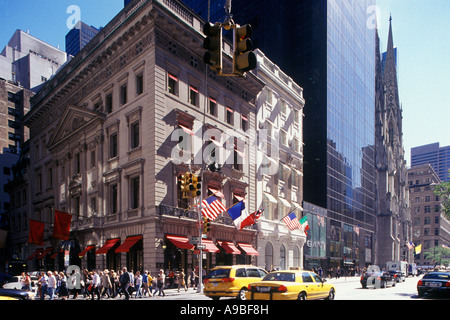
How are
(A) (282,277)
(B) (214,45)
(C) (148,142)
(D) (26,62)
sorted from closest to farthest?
(B) (214,45), (A) (282,277), (C) (148,142), (D) (26,62)

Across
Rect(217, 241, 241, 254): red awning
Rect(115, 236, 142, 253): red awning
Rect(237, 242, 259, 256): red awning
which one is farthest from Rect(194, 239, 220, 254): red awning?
Rect(115, 236, 142, 253): red awning

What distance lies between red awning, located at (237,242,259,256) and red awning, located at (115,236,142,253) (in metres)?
11.1

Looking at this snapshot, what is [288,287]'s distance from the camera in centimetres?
1496

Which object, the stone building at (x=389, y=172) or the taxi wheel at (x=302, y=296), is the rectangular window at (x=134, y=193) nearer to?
the taxi wheel at (x=302, y=296)

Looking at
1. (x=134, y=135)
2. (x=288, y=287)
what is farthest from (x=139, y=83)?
(x=288, y=287)

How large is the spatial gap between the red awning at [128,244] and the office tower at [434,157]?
170186 millimetres

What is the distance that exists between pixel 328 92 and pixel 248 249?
3885cm

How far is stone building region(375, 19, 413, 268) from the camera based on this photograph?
101 m

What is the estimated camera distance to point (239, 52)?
26.6 ft

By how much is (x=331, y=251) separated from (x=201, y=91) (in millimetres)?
39394

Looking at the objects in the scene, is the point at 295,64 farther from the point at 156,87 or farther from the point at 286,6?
the point at 156,87

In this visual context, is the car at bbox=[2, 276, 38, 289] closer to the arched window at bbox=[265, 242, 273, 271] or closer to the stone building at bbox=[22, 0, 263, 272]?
the stone building at bbox=[22, 0, 263, 272]

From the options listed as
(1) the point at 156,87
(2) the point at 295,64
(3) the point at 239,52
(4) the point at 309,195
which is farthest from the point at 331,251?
(3) the point at 239,52

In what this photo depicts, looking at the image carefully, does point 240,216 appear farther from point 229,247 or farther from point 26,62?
point 26,62
